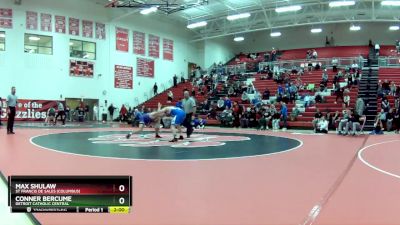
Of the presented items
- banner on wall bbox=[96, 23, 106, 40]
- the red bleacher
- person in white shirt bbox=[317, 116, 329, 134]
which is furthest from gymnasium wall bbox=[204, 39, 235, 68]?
person in white shirt bbox=[317, 116, 329, 134]

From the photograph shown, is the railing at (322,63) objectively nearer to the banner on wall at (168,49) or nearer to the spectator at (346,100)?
the spectator at (346,100)

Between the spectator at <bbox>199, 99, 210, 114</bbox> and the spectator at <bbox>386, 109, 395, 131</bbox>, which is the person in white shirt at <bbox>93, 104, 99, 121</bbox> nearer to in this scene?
the spectator at <bbox>199, 99, 210, 114</bbox>

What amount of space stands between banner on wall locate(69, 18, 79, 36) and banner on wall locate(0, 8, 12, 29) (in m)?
3.88

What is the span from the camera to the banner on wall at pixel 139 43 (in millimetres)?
Answer: 29422

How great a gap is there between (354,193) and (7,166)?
4765mm

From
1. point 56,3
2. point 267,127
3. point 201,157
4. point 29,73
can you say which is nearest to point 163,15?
point 56,3

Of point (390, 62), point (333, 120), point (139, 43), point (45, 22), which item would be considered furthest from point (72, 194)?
point (139, 43)

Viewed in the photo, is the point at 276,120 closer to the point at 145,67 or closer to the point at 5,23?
the point at 145,67

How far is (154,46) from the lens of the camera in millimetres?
30969

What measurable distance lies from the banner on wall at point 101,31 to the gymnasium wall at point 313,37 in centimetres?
1398

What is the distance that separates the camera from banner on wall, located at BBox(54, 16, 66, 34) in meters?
24.9

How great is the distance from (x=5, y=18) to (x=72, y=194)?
2443 cm

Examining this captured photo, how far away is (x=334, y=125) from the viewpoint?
16.9m

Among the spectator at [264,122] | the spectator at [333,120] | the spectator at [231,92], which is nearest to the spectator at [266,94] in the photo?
the spectator at [231,92]
